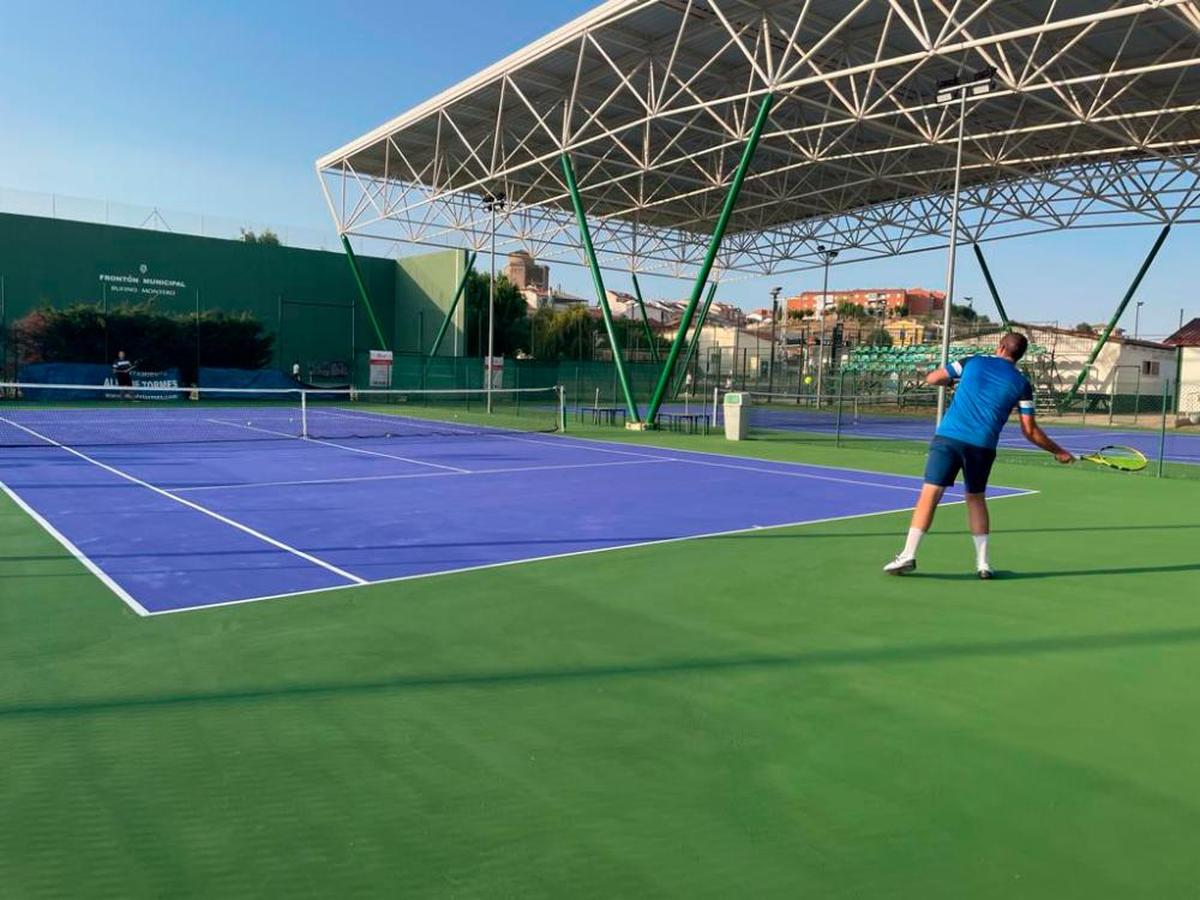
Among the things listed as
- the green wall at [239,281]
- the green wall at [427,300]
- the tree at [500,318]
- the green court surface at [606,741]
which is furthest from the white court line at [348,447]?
the tree at [500,318]

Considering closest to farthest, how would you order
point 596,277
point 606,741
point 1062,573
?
point 606,741 < point 1062,573 < point 596,277

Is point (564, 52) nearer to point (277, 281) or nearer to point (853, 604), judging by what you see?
point (853, 604)

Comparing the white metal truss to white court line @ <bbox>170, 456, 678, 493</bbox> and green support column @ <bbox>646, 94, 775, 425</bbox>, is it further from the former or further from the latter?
white court line @ <bbox>170, 456, 678, 493</bbox>

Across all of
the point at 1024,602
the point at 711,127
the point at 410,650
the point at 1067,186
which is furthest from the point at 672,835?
the point at 1067,186

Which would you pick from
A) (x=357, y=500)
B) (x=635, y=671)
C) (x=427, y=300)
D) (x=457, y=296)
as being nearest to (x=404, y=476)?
(x=357, y=500)

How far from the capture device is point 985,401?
617cm

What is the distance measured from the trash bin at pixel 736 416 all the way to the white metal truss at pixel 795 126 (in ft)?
24.1

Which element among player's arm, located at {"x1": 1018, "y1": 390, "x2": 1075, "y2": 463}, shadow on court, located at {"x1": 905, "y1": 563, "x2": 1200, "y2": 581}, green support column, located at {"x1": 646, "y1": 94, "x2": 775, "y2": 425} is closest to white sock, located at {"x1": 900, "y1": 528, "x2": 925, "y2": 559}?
shadow on court, located at {"x1": 905, "y1": 563, "x2": 1200, "y2": 581}

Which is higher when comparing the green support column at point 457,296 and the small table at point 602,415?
the green support column at point 457,296

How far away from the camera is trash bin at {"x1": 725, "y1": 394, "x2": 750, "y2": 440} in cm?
2059

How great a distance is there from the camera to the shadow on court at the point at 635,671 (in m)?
3.85

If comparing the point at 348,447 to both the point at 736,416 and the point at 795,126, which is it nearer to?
the point at 736,416

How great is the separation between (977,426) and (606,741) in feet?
12.9

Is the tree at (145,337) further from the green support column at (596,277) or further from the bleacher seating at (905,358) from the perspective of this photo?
the bleacher seating at (905,358)
